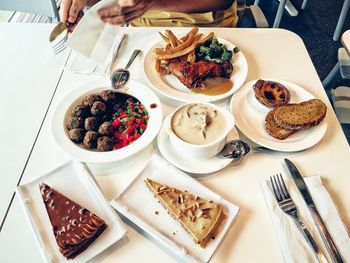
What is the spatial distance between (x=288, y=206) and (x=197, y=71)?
56cm

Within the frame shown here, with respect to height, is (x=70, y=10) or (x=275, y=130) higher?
(x=70, y=10)

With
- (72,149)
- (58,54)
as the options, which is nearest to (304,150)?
(72,149)

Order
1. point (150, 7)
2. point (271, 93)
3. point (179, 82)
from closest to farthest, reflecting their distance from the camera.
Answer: point (271, 93), point (179, 82), point (150, 7)

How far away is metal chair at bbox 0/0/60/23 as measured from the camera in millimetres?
1758

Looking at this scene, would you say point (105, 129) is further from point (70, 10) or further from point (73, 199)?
point (70, 10)

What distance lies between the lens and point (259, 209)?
896 millimetres

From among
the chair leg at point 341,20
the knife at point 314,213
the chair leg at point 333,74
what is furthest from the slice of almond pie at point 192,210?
the chair leg at point 341,20

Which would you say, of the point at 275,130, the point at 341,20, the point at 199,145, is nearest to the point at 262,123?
the point at 275,130

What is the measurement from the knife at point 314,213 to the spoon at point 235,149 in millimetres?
123

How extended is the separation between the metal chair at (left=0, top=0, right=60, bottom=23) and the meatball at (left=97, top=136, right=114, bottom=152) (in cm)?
113

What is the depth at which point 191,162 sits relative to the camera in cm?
97

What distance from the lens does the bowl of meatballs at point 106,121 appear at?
3.14ft

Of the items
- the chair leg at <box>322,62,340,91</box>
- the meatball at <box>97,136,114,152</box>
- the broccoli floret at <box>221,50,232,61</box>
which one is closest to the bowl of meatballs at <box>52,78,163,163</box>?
the meatball at <box>97,136,114,152</box>

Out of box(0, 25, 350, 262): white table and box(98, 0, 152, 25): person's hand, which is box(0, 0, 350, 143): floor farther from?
box(98, 0, 152, 25): person's hand
